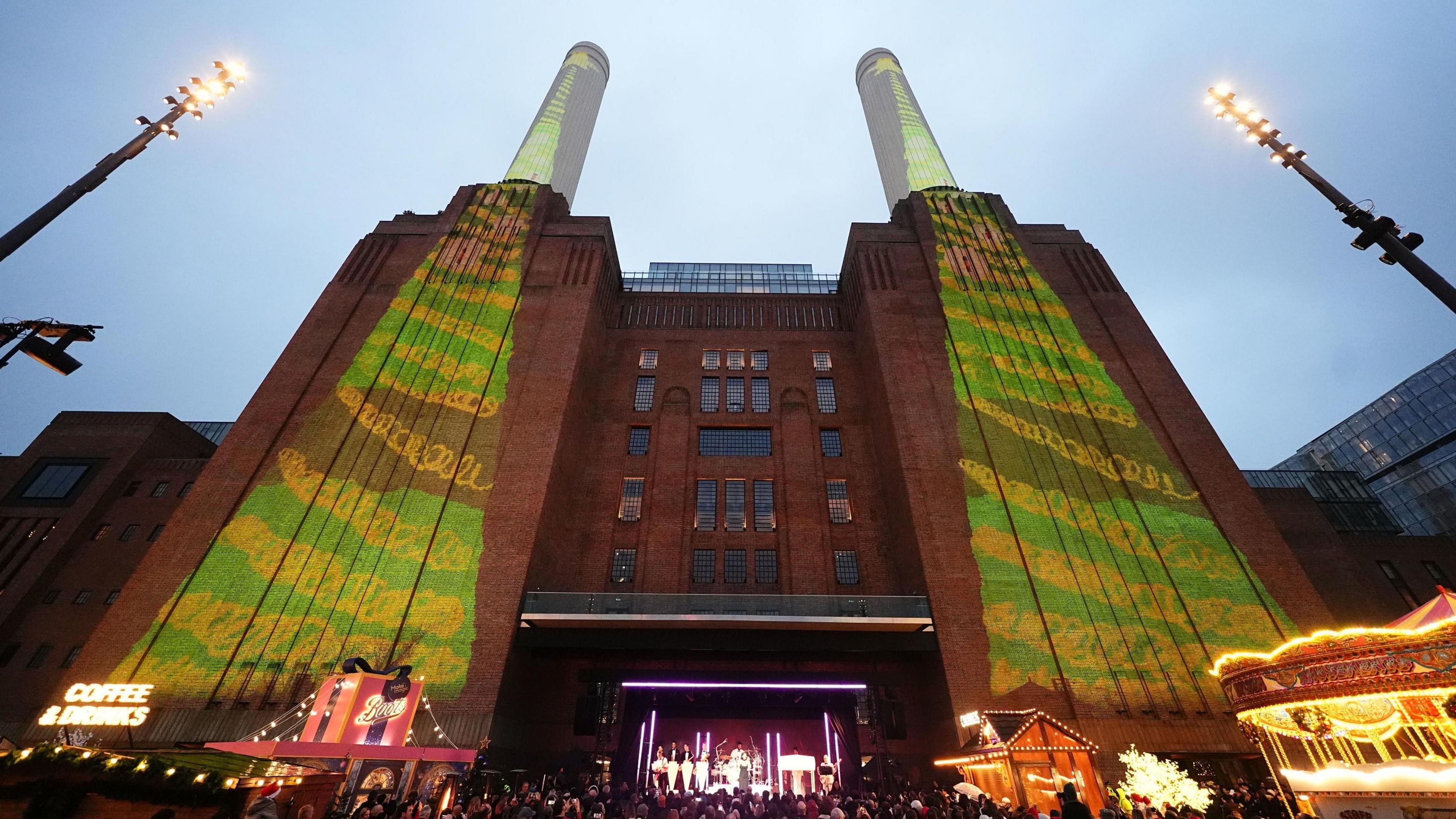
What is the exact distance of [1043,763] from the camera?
17.5 m

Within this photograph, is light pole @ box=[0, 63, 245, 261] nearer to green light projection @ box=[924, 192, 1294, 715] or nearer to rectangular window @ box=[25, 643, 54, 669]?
green light projection @ box=[924, 192, 1294, 715]

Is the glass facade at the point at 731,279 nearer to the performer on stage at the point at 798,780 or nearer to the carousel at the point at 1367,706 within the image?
the performer on stage at the point at 798,780

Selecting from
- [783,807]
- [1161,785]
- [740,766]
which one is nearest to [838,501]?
[740,766]

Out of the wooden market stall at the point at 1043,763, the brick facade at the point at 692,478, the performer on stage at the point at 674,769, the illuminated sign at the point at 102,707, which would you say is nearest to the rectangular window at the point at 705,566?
the brick facade at the point at 692,478

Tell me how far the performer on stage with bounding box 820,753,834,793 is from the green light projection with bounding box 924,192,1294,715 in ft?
25.4

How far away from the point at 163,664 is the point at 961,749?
99.6 feet

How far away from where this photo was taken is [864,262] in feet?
131

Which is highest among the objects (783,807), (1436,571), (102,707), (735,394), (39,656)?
(735,394)

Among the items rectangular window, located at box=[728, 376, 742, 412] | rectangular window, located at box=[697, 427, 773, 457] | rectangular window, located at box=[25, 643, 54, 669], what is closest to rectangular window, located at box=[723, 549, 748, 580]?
rectangular window, located at box=[697, 427, 773, 457]

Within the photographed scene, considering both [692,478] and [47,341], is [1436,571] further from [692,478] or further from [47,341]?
[47,341]

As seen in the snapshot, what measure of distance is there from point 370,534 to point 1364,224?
3316 centimetres

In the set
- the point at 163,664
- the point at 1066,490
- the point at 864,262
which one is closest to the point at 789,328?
the point at 864,262

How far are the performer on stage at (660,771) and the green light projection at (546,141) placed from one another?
38063mm

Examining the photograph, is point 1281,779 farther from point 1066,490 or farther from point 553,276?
point 553,276
